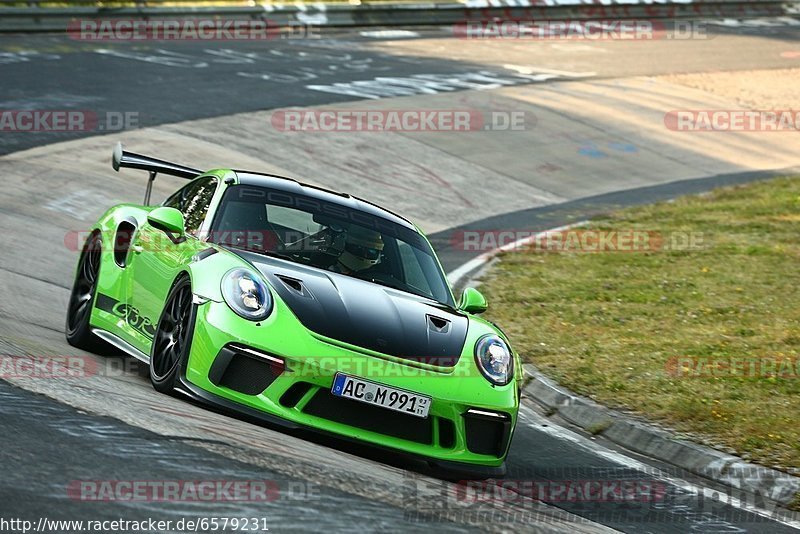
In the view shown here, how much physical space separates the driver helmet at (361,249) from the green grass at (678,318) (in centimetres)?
218

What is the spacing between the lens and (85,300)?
871 centimetres

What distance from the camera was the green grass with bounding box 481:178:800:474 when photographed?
27.9 feet

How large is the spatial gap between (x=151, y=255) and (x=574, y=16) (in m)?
30.6

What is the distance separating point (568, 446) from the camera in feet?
26.1

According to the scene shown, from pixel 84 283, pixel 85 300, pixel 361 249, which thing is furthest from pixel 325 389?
pixel 84 283

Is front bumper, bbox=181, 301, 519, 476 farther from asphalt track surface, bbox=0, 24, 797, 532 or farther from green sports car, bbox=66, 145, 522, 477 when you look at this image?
asphalt track surface, bbox=0, 24, 797, 532

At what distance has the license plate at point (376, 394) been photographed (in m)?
6.16

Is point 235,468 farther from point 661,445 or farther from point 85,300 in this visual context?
point 85,300

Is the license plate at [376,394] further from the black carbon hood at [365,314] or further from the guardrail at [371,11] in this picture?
the guardrail at [371,11]

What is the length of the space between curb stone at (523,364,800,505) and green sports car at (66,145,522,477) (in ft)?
4.79

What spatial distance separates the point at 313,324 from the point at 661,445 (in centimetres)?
278

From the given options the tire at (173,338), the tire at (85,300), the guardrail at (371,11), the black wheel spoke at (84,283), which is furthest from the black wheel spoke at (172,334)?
the guardrail at (371,11)

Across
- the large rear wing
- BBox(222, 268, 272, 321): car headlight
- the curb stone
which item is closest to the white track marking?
the curb stone

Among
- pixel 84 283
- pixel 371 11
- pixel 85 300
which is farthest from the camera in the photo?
pixel 371 11
